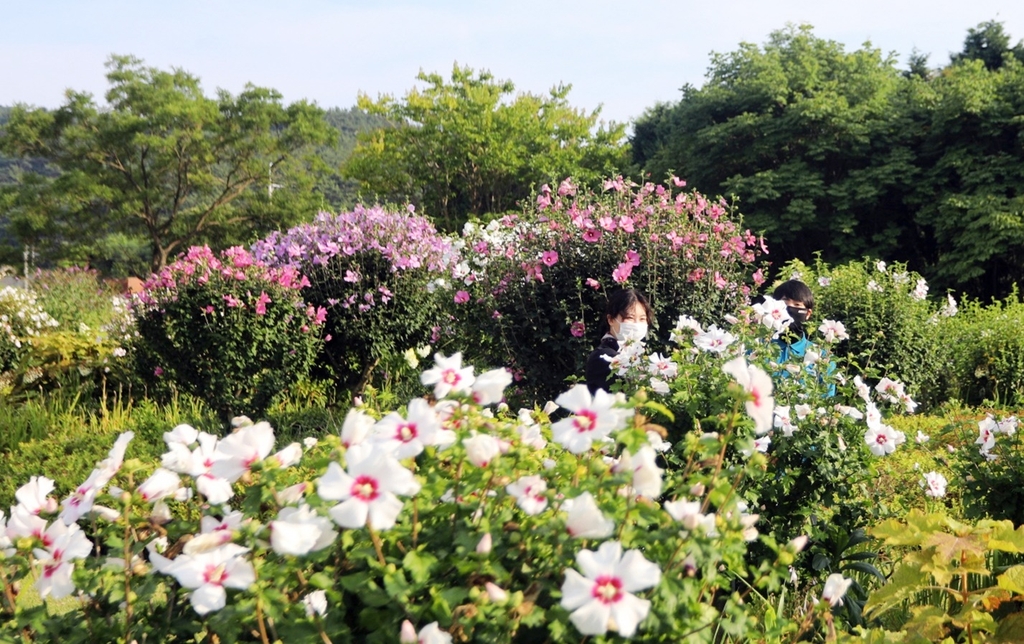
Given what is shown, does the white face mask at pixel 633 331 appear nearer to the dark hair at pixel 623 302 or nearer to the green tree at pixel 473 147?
the dark hair at pixel 623 302

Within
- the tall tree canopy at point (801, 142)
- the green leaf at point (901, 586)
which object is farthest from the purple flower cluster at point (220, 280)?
the tall tree canopy at point (801, 142)

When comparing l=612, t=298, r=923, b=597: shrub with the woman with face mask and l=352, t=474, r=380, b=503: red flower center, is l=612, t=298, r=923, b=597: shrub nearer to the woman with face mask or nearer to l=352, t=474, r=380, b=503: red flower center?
the woman with face mask

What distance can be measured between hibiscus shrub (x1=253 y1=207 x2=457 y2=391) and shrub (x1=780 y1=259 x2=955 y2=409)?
3.31m

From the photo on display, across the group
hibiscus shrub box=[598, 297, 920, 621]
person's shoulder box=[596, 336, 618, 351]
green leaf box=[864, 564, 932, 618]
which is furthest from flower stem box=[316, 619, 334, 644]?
person's shoulder box=[596, 336, 618, 351]

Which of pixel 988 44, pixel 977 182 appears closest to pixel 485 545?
pixel 977 182

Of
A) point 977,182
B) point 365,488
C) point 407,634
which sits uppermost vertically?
point 977,182

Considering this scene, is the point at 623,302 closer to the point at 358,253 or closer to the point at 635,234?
the point at 635,234

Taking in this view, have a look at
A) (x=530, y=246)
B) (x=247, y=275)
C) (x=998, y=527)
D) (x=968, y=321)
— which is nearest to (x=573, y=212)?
(x=530, y=246)

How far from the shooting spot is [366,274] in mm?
7305

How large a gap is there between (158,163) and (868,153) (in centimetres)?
2134

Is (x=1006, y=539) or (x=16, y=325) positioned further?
(x=16, y=325)

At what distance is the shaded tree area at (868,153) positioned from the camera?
55.4ft

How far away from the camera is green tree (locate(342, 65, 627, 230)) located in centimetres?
2658

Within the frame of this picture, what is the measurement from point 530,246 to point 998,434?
324 cm
